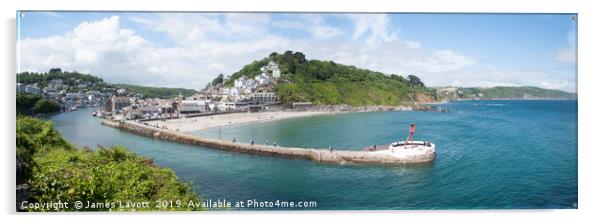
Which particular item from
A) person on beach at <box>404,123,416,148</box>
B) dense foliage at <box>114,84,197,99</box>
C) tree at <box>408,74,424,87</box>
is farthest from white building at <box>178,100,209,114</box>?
person on beach at <box>404,123,416,148</box>

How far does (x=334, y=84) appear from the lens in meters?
5.90

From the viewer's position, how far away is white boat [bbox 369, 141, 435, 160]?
18.1ft

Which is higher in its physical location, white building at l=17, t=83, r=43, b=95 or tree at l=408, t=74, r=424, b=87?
tree at l=408, t=74, r=424, b=87

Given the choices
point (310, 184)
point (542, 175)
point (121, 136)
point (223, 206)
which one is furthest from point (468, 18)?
point (121, 136)

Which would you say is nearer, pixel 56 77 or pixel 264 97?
pixel 56 77

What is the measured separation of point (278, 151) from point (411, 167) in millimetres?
2086

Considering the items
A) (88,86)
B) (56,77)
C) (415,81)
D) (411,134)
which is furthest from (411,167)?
(56,77)

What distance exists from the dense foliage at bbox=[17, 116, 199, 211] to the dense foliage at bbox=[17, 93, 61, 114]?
9 centimetres

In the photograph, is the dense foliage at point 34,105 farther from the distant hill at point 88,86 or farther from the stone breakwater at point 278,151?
the stone breakwater at point 278,151

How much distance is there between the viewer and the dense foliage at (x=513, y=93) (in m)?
4.44

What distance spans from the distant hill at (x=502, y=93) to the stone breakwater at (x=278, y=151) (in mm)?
934

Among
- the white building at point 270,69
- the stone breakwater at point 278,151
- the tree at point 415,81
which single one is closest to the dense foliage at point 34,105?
the stone breakwater at point 278,151

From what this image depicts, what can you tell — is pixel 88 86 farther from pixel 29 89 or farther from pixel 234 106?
pixel 234 106

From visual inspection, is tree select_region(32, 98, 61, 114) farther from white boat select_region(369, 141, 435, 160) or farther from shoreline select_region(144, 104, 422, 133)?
white boat select_region(369, 141, 435, 160)
